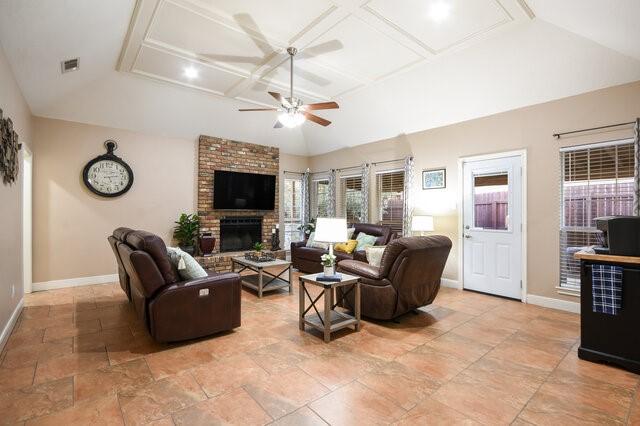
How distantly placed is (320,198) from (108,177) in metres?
4.50

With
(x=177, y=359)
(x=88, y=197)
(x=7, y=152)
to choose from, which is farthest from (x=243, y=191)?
(x=177, y=359)

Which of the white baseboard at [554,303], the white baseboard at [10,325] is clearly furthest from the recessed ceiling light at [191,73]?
Answer: the white baseboard at [554,303]

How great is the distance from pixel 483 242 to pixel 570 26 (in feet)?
9.57

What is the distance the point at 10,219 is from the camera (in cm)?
335

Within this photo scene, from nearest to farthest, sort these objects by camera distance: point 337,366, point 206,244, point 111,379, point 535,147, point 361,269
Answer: point 111,379 → point 337,366 → point 361,269 → point 535,147 → point 206,244

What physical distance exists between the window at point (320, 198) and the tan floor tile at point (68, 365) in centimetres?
563

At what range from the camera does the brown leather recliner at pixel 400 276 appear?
10.9ft

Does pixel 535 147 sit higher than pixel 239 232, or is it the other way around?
pixel 535 147

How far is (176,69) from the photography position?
4.65 metres

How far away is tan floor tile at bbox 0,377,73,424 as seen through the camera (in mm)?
1961

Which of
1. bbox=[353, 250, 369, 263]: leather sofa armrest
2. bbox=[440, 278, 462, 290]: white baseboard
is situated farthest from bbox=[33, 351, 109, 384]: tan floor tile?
bbox=[440, 278, 462, 290]: white baseboard

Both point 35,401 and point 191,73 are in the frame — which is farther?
point 191,73

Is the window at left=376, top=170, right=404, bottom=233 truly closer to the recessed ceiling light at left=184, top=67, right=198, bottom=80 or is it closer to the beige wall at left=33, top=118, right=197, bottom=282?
the recessed ceiling light at left=184, top=67, right=198, bottom=80

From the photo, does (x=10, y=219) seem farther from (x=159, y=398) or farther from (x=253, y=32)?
(x=253, y=32)
